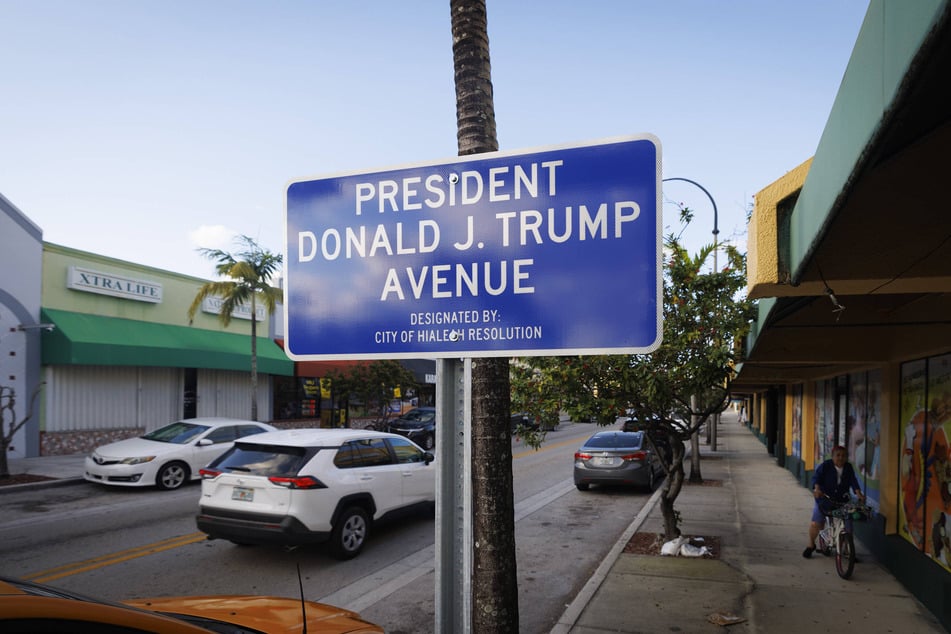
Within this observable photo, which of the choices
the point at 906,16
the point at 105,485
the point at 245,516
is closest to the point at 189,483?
the point at 105,485

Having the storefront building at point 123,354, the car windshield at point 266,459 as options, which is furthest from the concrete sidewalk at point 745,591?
the storefront building at point 123,354

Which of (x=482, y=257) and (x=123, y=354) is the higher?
(x=482, y=257)

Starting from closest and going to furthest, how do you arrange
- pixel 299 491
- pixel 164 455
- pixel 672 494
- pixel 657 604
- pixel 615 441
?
pixel 657 604
pixel 299 491
pixel 672 494
pixel 164 455
pixel 615 441

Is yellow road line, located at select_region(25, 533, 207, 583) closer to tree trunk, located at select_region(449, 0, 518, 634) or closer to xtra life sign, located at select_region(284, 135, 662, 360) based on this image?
tree trunk, located at select_region(449, 0, 518, 634)

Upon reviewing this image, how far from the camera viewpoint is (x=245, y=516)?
8.23 meters

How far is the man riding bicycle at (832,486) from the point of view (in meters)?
8.69

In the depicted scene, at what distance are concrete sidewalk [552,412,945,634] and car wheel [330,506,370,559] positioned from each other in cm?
317

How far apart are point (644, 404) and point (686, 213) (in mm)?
2963

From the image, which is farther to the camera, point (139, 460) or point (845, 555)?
point (139, 460)

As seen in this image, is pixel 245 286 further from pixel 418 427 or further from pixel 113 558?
pixel 113 558

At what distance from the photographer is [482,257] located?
8.11 ft

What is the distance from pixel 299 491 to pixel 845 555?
663cm

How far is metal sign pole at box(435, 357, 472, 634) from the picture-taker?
2.46m

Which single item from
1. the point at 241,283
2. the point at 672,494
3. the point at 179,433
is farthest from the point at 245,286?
the point at 672,494
